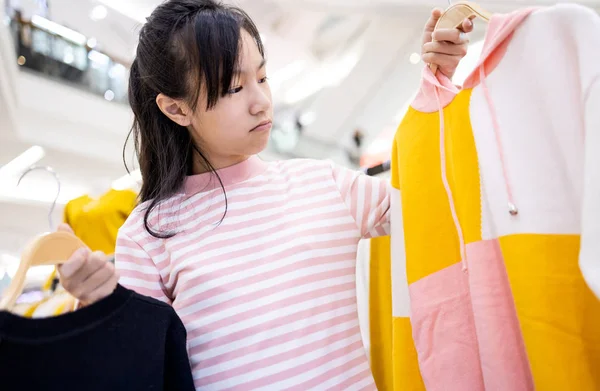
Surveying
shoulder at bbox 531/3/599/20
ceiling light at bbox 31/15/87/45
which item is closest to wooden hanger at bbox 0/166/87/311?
shoulder at bbox 531/3/599/20

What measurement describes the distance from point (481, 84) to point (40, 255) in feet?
2.01

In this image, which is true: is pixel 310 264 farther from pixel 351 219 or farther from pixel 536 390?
pixel 536 390

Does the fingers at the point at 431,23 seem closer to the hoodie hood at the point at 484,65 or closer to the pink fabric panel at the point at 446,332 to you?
the hoodie hood at the point at 484,65

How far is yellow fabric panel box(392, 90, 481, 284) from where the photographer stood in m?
0.74

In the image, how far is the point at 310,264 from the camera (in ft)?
2.73

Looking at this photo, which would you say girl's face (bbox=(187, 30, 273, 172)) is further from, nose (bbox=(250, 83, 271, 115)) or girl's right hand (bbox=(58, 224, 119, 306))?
girl's right hand (bbox=(58, 224, 119, 306))

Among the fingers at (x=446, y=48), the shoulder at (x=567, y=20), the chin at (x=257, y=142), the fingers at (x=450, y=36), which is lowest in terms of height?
the chin at (x=257, y=142)

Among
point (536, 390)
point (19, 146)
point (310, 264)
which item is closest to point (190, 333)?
point (310, 264)

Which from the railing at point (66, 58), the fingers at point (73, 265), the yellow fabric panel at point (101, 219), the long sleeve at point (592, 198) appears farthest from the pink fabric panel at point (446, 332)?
the railing at point (66, 58)

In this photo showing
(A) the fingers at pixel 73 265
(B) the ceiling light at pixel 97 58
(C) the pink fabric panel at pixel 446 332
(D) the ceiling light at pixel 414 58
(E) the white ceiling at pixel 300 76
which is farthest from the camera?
(D) the ceiling light at pixel 414 58

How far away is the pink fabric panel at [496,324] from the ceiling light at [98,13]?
391 centimetres

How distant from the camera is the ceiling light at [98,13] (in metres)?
3.90

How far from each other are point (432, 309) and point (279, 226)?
0.91ft

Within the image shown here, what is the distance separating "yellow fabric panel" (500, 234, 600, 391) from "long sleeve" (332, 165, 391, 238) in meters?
0.28
